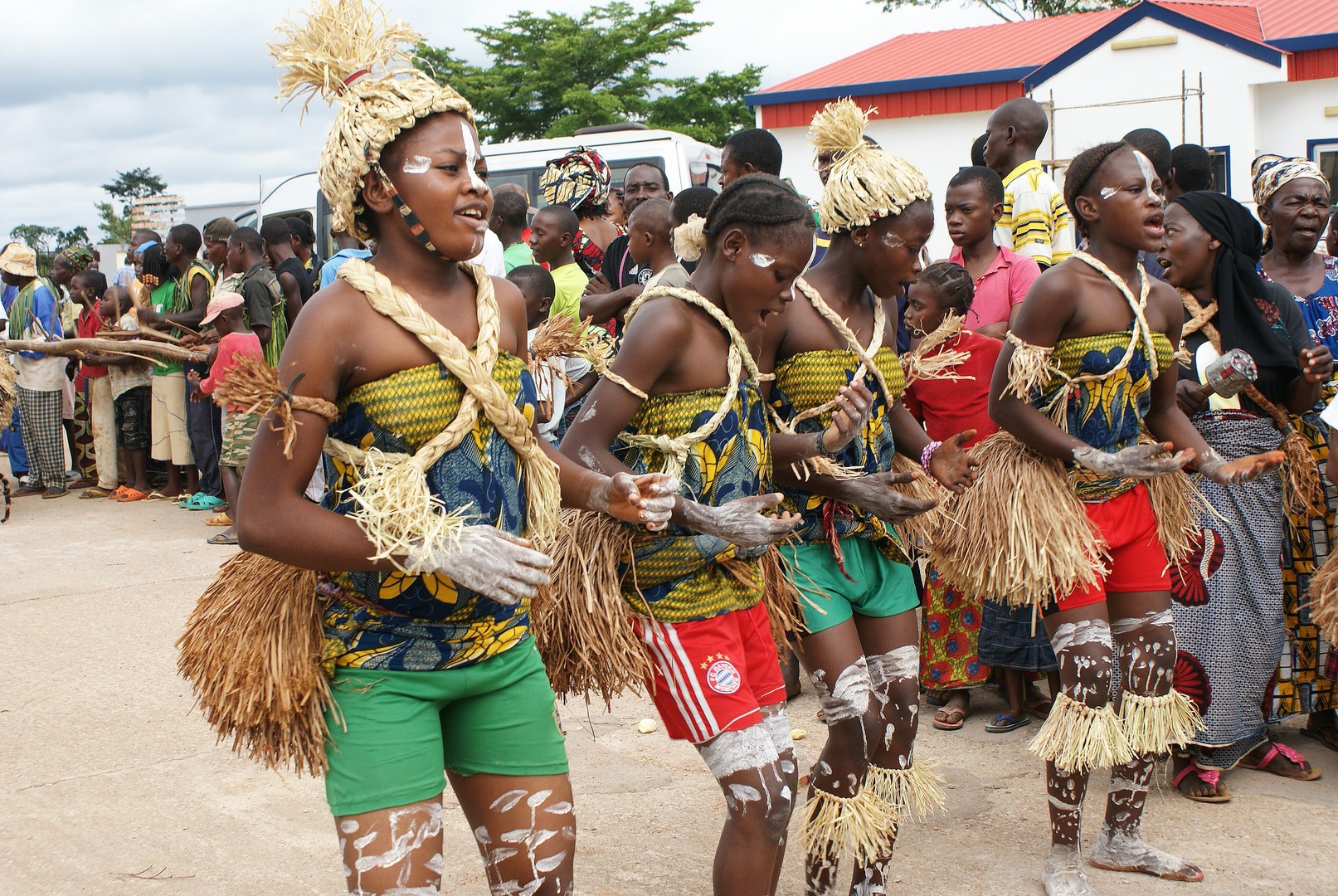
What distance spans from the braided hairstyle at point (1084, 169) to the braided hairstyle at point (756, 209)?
1213mm

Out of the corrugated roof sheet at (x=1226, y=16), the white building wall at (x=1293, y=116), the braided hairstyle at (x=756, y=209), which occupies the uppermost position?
the corrugated roof sheet at (x=1226, y=16)

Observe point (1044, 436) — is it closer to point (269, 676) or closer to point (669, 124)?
point (269, 676)

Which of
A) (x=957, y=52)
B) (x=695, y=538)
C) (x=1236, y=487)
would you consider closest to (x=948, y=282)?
(x=1236, y=487)

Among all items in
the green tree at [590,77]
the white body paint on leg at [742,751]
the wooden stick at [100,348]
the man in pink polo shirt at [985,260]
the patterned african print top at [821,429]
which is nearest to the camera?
the white body paint on leg at [742,751]

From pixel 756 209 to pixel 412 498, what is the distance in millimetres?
1272

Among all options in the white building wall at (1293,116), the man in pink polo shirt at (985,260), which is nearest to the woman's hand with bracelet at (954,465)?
the man in pink polo shirt at (985,260)

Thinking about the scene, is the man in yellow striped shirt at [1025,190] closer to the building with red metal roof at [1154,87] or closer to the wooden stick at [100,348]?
the wooden stick at [100,348]

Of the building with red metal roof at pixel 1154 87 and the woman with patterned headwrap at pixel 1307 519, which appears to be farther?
the building with red metal roof at pixel 1154 87

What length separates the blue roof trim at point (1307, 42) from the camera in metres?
15.6

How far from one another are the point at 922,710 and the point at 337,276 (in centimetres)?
378

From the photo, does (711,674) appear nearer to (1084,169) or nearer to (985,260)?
(1084,169)

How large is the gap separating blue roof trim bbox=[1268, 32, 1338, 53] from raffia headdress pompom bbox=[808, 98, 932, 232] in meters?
14.9

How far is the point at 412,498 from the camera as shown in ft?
7.13

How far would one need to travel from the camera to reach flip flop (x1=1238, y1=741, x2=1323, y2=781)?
4.48m
